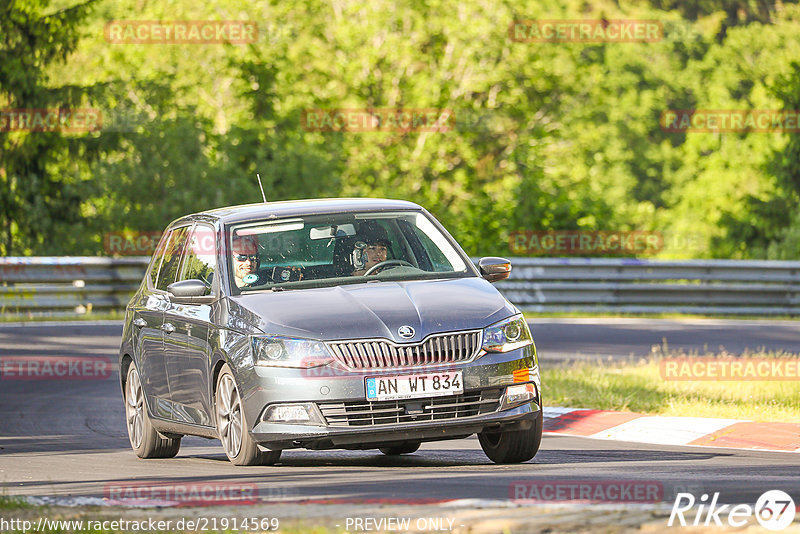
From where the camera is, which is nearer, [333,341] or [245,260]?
[333,341]

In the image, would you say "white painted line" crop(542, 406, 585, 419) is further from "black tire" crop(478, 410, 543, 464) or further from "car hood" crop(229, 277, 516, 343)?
"car hood" crop(229, 277, 516, 343)

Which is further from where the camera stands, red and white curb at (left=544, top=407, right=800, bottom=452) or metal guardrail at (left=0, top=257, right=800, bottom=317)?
metal guardrail at (left=0, top=257, right=800, bottom=317)

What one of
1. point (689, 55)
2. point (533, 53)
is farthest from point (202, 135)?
point (689, 55)

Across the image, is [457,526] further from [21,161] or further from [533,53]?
[533,53]

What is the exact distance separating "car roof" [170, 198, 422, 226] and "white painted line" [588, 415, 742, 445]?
8.22 ft

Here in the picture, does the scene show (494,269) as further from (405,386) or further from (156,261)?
(156,261)

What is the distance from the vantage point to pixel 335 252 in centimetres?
965

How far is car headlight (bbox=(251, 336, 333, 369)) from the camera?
8430mm

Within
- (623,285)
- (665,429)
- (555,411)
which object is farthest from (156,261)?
(623,285)

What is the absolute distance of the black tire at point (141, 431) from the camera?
10.5 metres

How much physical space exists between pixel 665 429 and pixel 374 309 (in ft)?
11.6

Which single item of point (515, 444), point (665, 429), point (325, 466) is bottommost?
point (665, 429)

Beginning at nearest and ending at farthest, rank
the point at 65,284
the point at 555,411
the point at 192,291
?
the point at 192,291 < the point at 555,411 < the point at 65,284

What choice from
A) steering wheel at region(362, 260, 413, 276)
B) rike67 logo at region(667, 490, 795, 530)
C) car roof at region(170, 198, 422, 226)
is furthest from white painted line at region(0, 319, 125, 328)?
rike67 logo at region(667, 490, 795, 530)
